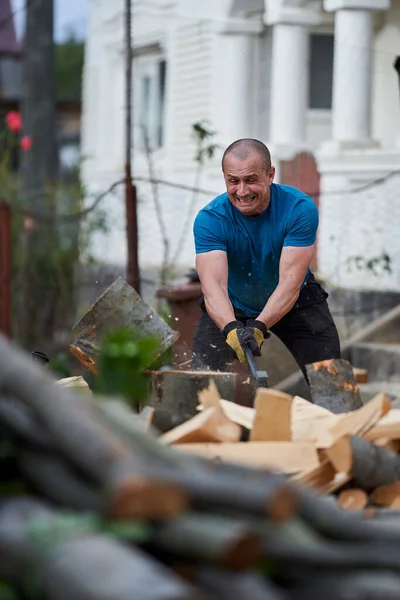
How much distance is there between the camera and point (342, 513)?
2.69m

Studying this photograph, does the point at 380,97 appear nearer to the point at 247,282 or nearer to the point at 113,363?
the point at 247,282

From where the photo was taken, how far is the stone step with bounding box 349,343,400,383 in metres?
10.3

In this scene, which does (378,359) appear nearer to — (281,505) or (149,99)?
(149,99)

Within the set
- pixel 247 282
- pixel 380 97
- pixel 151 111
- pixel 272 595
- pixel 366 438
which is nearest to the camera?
pixel 272 595

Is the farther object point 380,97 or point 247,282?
point 380,97

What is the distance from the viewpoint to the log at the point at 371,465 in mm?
3354

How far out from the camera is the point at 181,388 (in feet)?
15.1

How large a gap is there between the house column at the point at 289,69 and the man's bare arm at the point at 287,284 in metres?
7.55

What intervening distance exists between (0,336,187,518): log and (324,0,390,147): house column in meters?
10.5

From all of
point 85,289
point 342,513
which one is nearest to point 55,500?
point 342,513

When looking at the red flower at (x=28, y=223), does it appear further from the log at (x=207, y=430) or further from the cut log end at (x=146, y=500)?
the cut log end at (x=146, y=500)

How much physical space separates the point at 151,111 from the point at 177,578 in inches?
598

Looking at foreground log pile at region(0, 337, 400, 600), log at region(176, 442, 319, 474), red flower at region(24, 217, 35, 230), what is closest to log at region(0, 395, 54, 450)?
foreground log pile at region(0, 337, 400, 600)

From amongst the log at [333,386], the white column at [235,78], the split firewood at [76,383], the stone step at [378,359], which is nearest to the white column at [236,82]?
the white column at [235,78]
